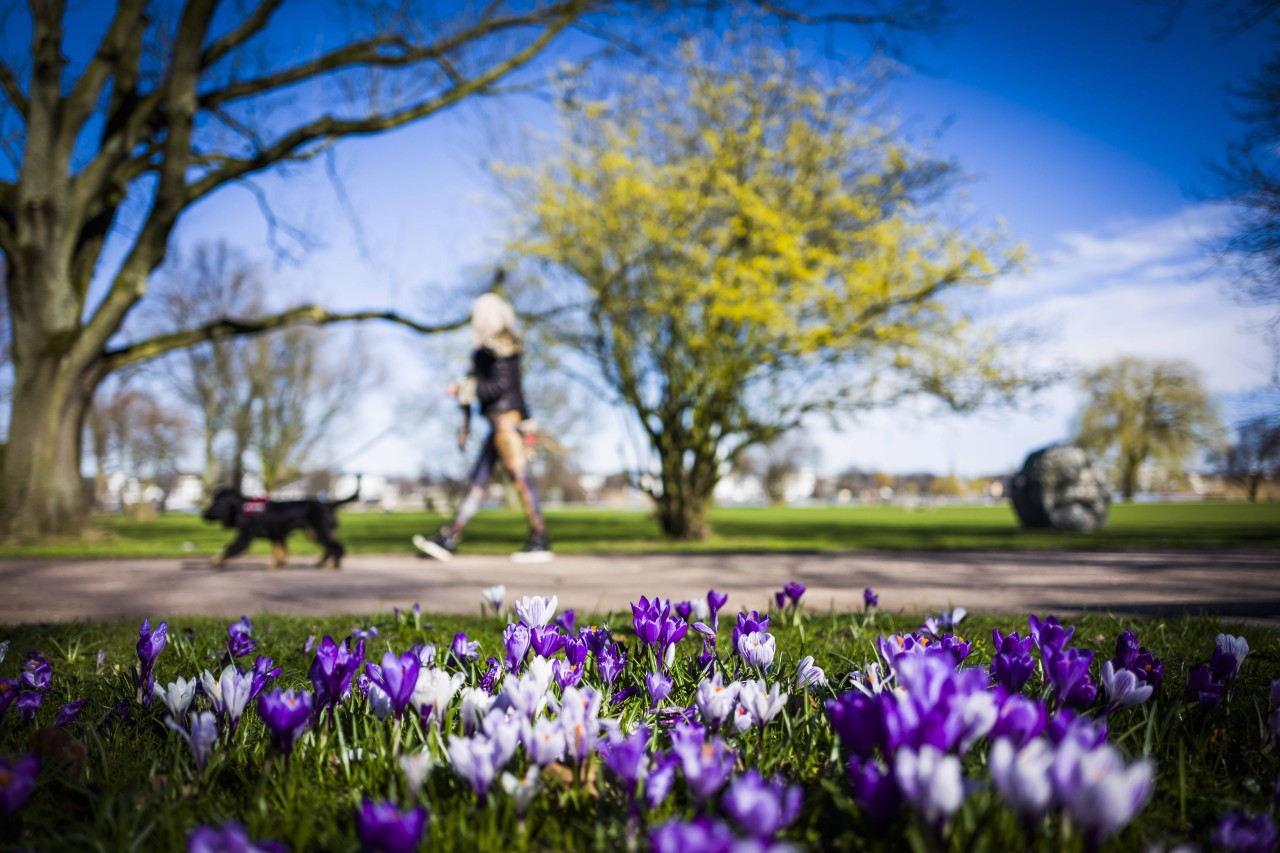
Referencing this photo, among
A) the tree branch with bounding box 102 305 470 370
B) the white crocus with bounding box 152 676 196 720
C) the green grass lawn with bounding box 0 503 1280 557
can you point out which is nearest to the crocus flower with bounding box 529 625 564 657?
the white crocus with bounding box 152 676 196 720

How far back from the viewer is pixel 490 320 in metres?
7.87

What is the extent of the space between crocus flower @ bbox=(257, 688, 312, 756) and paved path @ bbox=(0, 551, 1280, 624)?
8.47 ft

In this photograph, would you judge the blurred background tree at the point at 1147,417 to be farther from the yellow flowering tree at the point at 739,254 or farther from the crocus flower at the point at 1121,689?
the crocus flower at the point at 1121,689

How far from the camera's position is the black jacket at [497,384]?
789 centimetres

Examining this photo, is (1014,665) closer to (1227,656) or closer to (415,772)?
(1227,656)

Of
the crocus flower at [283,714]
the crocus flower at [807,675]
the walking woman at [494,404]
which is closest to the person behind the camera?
the crocus flower at [283,714]

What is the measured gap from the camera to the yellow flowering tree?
11.9 meters

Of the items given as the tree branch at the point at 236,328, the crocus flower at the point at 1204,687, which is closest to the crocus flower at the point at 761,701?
the crocus flower at the point at 1204,687

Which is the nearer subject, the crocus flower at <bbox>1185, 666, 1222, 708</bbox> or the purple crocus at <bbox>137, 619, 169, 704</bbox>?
the crocus flower at <bbox>1185, 666, 1222, 708</bbox>

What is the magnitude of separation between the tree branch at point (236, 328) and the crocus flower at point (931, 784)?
35.2 feet

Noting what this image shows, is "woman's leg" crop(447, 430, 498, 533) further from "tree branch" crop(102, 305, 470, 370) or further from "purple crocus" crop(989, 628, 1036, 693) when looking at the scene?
"purple crocus" crop(989, 628, 1036, 693)

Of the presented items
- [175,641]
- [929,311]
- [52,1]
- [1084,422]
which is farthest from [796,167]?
[1084,422]

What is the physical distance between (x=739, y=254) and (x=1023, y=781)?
40.2 feet

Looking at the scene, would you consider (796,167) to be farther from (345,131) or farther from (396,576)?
(396,576)
